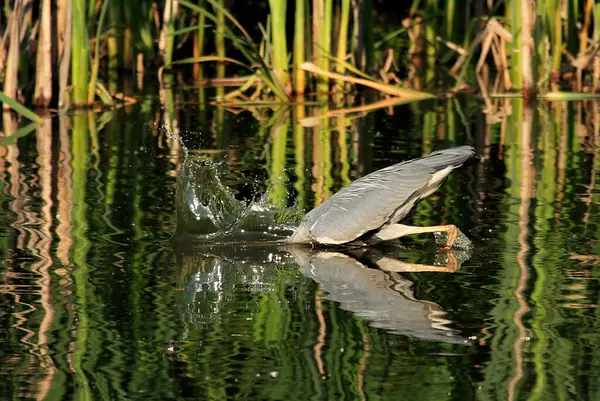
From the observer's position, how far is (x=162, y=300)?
190 inches

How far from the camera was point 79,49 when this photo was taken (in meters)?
9.78

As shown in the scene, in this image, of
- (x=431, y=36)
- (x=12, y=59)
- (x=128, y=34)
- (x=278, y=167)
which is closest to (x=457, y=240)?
(x=278, y=167)

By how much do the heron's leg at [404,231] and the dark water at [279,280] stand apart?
0.31 ft

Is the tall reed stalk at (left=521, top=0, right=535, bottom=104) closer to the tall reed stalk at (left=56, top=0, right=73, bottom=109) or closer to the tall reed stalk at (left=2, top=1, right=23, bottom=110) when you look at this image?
the tall reed stalk at (left=56, top=0, right=73, bottom=109)

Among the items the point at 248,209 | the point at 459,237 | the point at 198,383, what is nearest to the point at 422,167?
the point at 459,237

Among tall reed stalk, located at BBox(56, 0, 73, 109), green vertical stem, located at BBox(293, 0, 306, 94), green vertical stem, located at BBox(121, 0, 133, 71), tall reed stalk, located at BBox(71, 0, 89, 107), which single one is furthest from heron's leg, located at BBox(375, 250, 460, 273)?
green vertical stem, located at BBox(121, 0, 133, 71)

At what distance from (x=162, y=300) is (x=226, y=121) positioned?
18.1 feet

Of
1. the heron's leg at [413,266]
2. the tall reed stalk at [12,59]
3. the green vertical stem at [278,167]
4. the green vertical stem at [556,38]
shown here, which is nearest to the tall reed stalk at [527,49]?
the green vertical stem at [556,38]

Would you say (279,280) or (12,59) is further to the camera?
(12,59)

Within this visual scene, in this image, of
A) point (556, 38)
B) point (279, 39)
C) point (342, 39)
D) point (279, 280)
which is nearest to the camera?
point (279, 280)

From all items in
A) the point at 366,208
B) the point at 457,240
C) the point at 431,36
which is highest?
the point at 431,36

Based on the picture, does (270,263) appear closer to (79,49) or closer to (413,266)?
(413,266)

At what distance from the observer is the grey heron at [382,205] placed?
569 cm

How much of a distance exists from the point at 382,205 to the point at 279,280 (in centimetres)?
78
